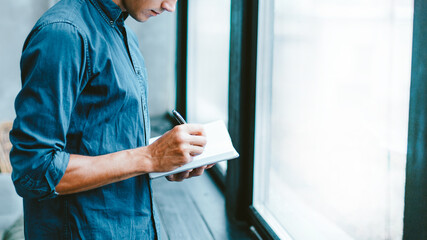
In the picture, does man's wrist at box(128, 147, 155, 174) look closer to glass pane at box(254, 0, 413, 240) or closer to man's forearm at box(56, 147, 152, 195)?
man's forearm at box(56, 147, 152, 195)

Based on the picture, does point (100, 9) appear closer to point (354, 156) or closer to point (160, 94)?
point (354, 156)

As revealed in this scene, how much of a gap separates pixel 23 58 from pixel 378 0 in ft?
2.92

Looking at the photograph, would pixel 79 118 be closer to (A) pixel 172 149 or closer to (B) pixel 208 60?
(A) pixel 172 149

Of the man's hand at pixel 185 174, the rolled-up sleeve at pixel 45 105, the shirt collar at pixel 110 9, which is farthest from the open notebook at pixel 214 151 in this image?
the shirt collar at pixel 110 9

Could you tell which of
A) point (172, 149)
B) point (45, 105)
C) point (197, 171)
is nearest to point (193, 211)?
point (197, 171)

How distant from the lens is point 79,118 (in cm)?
71

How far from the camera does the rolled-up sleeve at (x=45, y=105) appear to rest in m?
0.63

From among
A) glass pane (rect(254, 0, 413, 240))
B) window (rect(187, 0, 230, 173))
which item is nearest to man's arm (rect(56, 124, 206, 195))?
glass pane (rect(254, 0, 413, 240))

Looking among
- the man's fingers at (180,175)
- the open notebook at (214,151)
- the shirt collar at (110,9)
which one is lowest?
the man's fingers at (180,175)

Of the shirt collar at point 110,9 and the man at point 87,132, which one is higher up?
the shirt collar at point 110,9

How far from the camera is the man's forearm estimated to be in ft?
2.25

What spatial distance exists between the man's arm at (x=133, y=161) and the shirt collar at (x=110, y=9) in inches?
9.7

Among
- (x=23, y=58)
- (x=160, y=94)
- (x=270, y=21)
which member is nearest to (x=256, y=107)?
(x=270, y=21)

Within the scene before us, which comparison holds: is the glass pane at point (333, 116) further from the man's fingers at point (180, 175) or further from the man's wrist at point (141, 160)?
the man's wrist at point (141, 160)
